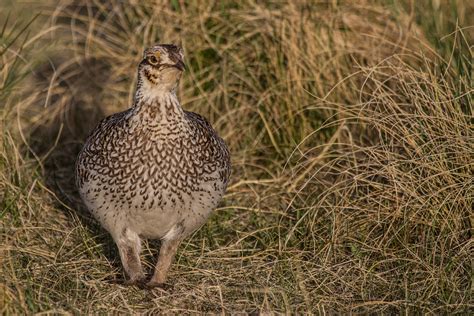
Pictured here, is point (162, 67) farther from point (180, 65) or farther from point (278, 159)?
point (278, 159)

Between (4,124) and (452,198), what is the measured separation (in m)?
3.12

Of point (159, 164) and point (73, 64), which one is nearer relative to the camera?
point (159, 164)

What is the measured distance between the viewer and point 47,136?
24.9 feet

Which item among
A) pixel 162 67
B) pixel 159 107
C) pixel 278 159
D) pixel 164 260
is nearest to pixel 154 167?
pixel 159 107

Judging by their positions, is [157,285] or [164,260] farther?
[164,260]

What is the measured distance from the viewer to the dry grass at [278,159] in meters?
5.22

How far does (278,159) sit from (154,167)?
213 centimetres

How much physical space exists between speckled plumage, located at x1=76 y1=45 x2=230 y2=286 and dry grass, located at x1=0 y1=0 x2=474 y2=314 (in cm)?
40

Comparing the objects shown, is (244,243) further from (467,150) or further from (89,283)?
(467,150)

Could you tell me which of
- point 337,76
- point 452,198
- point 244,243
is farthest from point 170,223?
point 337,76

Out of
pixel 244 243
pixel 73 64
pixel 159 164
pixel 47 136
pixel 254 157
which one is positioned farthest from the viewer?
pixel 73 64

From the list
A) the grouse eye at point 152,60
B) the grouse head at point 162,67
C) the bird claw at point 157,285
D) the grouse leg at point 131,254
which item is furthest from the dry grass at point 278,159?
the grouse eye at point 152,60

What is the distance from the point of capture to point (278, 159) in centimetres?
706

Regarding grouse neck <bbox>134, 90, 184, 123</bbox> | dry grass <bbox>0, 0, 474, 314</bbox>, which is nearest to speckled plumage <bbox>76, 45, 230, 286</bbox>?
grouse neck <bbox>134, 90, 184, 123</bbox>
